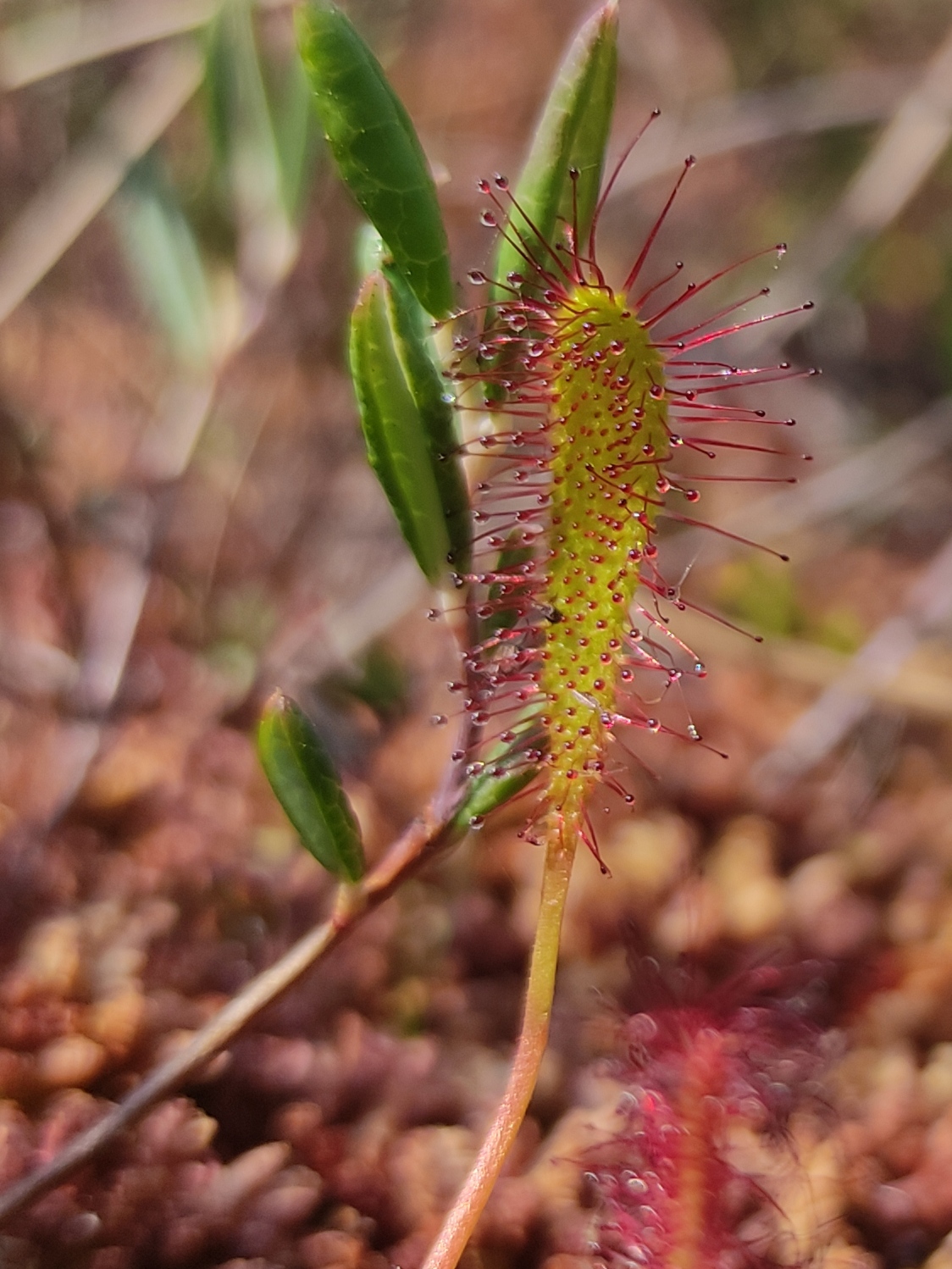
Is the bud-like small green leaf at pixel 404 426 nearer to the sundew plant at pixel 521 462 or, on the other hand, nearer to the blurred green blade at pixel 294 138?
the sundew plant at pixel 521 462

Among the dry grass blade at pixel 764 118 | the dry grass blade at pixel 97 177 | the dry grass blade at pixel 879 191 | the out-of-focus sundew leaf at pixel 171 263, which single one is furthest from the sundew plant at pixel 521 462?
the dry grass blade at pixel 879 191

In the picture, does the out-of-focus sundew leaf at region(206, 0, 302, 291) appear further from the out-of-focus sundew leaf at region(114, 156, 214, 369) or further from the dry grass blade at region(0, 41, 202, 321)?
the dry grass blade at region(0, 41, 202, 321)

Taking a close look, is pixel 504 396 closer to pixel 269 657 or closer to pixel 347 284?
pixel 269 657

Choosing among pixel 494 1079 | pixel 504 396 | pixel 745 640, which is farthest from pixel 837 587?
pixel 504 396

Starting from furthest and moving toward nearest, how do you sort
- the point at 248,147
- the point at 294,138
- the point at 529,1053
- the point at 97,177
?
the point at 97,177
the point at 248,147
the point at 294,138
the point at 529,1053

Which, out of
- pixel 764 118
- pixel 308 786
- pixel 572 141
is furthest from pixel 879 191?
pixel 308 786

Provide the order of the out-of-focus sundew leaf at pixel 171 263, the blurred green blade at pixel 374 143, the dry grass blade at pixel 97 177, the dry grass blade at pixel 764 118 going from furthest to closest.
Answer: the dry grass blade at pixel 764 118, the dry grass blade at pixel 97 177, the out-of-focus sundew leaf at pixel 171 263, the blurred green blade at pixel 374 143

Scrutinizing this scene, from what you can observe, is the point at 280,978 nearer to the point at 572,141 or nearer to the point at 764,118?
the point at 572,141

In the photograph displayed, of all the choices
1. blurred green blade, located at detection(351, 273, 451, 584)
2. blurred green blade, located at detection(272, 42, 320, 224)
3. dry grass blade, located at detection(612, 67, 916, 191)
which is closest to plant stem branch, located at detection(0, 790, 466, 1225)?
blurred green blade, located at detection(351, 273, 451, 584)
